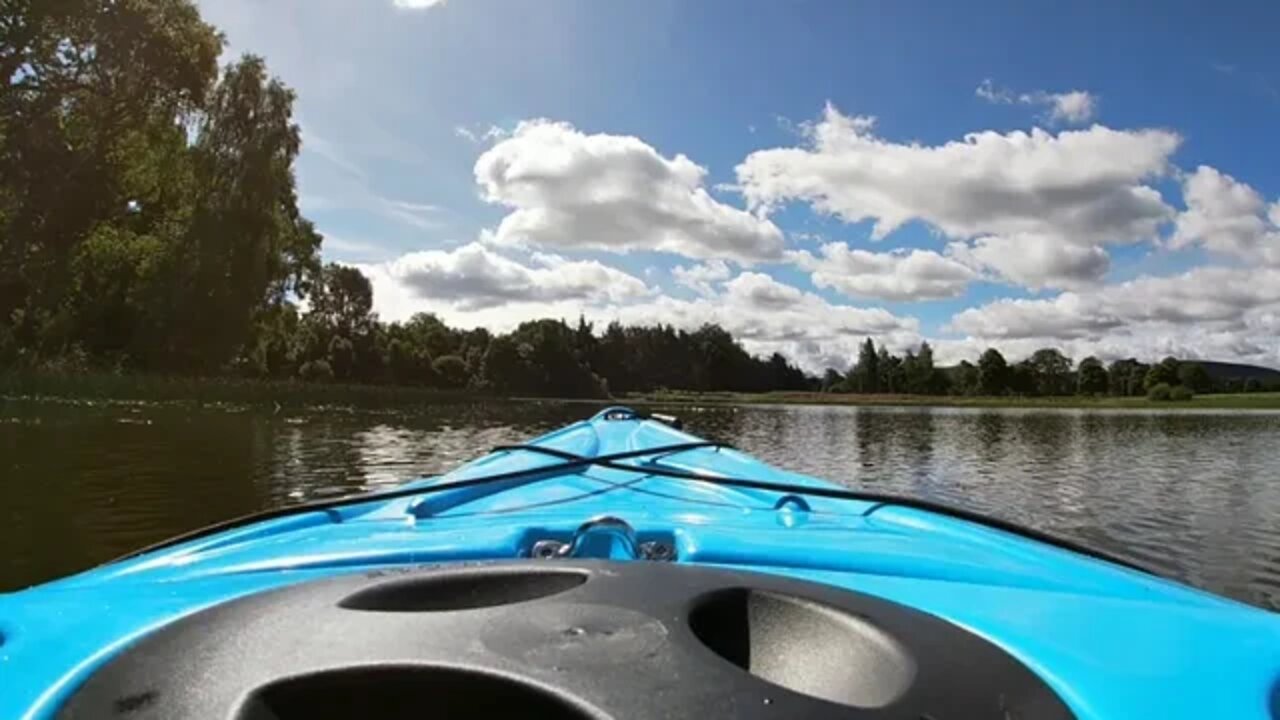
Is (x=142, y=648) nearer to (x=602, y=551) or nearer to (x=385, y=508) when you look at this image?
(x=602, y=551)

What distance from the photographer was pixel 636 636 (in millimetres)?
1164

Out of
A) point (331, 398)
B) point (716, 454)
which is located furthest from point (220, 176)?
point (716, 454)

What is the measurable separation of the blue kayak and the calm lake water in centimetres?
537

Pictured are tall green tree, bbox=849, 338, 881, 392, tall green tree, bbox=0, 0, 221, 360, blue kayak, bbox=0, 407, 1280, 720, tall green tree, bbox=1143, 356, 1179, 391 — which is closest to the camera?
blue kayak, bbox=0, 407, 1280, 720

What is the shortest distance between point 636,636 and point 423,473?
1209cm

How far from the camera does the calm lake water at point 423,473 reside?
7.62m

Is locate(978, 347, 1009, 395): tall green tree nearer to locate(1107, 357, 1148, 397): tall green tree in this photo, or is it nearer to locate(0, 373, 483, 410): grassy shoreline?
locate(1107, 357, 1148, 397): tall green tree

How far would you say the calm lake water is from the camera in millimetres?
7617

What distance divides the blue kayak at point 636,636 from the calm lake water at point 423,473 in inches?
212

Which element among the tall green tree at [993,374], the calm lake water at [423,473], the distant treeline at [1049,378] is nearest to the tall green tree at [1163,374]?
the distant treeline at [1049,378]

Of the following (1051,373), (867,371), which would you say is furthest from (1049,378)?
(867,371)

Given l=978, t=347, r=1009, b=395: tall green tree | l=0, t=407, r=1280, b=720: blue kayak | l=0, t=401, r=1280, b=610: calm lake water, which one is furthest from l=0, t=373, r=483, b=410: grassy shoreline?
→ l=978, t=347, r=1009, b=395: tall green tree

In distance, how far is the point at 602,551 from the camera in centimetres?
224

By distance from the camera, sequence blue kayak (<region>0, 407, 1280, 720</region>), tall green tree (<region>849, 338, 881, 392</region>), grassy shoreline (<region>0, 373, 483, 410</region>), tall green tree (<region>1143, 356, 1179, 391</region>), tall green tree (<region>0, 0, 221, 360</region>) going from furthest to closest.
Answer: tall green tree (<region>849, 338, 881, 392</region>)
tall green tree (<region>1143, 356, 1179, 391</region>)
grassy shoreline (<region>0, 373, 483, 410</region>)
tall green tree (<region>0, 0, 221, 360</region>)
blue kayak (<region>0, 407, 1280, 720</region>)
